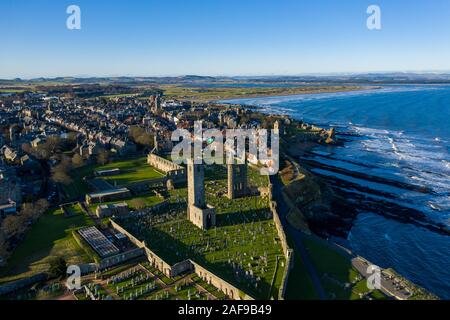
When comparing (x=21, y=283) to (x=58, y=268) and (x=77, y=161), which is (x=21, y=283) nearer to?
(x=58, y=268)

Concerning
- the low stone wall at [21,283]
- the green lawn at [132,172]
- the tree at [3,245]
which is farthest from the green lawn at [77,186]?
the low stone wall at [21,283]

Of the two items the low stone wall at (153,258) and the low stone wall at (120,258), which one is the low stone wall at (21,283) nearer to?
the low stone wall at (120,258)

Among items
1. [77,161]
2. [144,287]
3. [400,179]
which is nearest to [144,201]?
[144,287]

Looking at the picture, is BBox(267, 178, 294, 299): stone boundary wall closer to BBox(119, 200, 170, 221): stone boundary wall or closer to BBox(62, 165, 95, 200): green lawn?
BBox(119, 200, 170, 221): stone boundary wall

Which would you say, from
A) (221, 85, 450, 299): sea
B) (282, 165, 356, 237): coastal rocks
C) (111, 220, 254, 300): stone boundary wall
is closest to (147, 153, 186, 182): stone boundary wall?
(282, 165, 356, 237): coastal rocks

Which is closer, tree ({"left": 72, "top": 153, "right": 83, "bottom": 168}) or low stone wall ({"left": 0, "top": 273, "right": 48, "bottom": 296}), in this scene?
low stone wall ({"left": 0, "top": 273, "right": 48, "bottom": 296})
